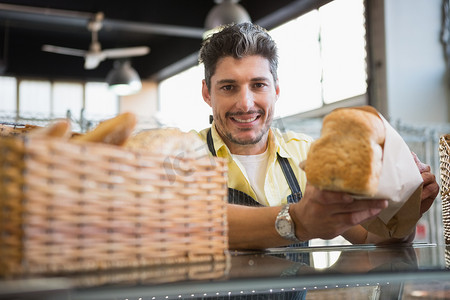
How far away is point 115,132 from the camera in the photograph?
2.15ft

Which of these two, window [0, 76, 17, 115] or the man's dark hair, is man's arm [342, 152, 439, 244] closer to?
the man's dark hair

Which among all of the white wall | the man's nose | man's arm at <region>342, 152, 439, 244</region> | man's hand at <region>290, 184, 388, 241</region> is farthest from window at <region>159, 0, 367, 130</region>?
man's hand at <region>290, 184, 388, 241</region>

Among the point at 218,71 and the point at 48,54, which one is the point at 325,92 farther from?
the point at 48,54

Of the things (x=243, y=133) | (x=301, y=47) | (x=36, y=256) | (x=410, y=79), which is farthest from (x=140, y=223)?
(x=301, y=47)

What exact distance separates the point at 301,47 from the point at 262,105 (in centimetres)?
561

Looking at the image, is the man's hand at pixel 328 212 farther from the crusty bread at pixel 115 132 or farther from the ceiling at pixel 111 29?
the ceiling at pixel 111 29

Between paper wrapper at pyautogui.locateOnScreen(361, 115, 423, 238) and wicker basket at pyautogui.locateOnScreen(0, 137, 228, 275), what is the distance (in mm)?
250

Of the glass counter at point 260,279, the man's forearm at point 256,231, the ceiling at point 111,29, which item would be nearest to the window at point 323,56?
the ceiling at point 111,29

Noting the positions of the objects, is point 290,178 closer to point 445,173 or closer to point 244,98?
point 244,98

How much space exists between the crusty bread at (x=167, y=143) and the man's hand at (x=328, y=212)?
21 centimetres

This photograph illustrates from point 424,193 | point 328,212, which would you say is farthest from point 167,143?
point 424,193

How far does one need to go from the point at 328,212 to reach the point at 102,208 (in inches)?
17.1

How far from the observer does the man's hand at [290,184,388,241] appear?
0.80m

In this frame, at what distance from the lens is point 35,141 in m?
0.51
